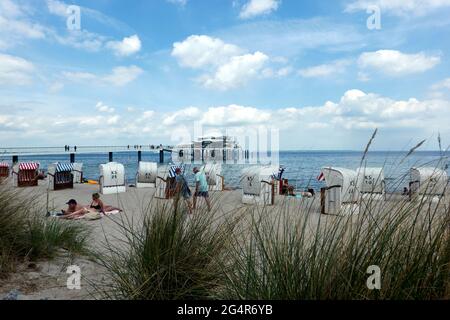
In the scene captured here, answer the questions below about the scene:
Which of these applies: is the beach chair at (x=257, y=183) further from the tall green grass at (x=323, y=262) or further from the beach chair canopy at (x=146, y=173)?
the tall green grass at (x=323, y=262)

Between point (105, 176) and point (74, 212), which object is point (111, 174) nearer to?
point (105, 176)

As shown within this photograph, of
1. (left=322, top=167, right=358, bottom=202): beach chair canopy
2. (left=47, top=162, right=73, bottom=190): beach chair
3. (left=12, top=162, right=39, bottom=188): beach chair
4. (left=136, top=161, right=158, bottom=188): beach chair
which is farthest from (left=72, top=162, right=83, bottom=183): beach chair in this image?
(left=322, top=167, right=358, bottom=202): beach chair canopy

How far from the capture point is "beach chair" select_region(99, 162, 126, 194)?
53.6 ft

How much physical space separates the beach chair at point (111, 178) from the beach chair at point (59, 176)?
3073mm

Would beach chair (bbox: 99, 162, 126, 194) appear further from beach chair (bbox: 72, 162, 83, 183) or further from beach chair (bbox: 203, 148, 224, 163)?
beach chair (bbox: 72, 162, 83, 183)

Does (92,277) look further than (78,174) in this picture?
No

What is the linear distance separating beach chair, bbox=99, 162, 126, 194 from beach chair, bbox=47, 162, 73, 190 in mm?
3073

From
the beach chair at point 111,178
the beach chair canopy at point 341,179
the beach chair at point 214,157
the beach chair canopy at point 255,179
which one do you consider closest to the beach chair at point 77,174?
the beach chair at point 111,178

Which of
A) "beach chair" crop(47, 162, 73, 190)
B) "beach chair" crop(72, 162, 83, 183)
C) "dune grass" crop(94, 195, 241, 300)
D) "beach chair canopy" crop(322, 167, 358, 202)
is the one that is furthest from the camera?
"beach chair" crop(72, 162, 83, 183)

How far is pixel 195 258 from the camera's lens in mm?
3164

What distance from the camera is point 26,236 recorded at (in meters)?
4.52
